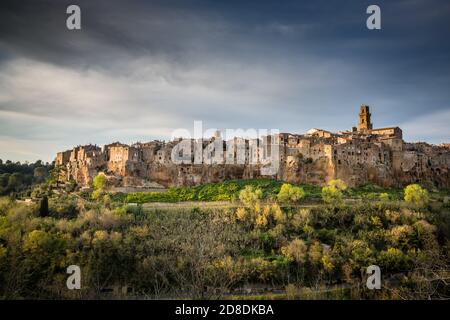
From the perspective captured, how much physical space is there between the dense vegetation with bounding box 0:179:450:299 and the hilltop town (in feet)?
18.3

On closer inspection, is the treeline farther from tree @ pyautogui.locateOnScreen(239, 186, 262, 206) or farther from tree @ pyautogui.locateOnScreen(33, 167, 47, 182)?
tree @ pyautogui.locateOnScreen(239, 186, 262, 206)

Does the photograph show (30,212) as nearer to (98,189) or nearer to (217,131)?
(98,189)

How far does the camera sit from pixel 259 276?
19.9 meters

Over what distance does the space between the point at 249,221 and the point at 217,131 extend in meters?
18.7

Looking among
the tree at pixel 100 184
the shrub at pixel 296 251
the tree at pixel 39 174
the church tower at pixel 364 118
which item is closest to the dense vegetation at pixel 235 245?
the shrub at pixel 296 251

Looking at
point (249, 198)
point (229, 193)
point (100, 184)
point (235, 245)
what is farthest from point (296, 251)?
point (100, 184)

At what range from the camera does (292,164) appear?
36.8 m

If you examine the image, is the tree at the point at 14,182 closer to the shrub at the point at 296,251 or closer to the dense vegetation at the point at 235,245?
the dense vegetation at the point at 235,245

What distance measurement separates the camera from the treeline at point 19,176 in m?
39.2

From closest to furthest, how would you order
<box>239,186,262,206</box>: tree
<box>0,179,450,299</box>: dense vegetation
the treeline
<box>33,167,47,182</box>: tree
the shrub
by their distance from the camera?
<box>0,179,450,299</box>: dense vegetation → the shrub → <box>239,186,262,206</box>: tree → the treeline → <box>33,167,47,182</box>: tree

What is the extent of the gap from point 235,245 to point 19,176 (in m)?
32.0

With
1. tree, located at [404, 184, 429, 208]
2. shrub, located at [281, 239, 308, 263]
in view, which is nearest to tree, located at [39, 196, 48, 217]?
shrub, located at [281, 239, 308, 263]

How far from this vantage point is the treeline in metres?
39.2
